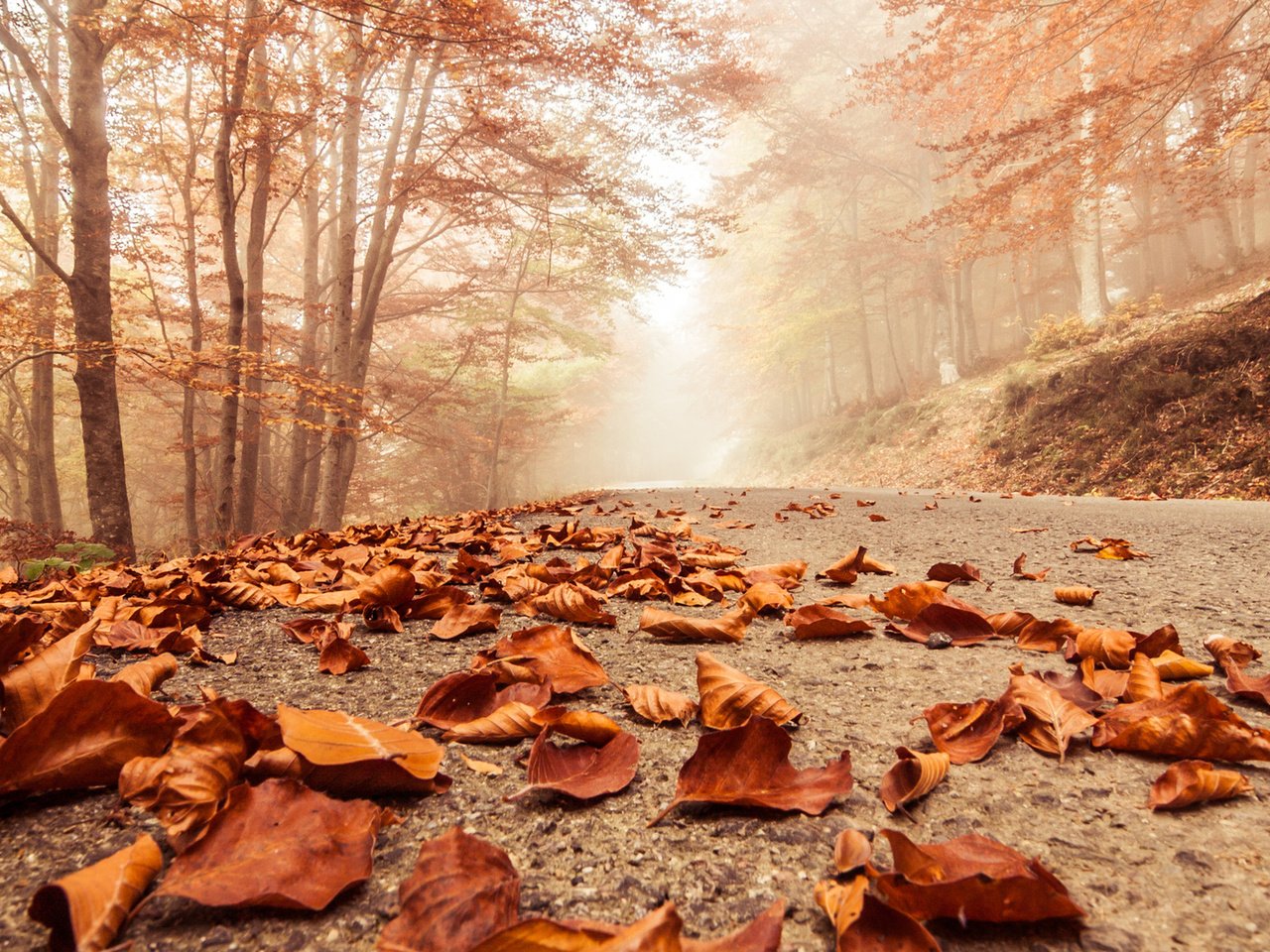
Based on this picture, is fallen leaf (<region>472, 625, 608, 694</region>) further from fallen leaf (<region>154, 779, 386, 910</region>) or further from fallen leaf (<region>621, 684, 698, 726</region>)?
fallen leaf (<region>154, 779, 386, 910</region>)

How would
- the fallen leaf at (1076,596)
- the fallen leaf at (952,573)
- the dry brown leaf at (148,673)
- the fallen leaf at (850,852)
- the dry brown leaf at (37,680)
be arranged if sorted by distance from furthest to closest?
the fallen leaf at (952,573) → the fallen leaf at (1076,596) → the dry brown leaf at (148,673) → the dry brown leaf at (37,680) → the fallen leaf at (850,852)

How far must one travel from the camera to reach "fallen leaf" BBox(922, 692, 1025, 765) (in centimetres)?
90

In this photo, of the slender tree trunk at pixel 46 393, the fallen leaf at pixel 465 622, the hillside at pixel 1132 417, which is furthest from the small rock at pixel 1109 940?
the slender tree trunk at pixel 46 393

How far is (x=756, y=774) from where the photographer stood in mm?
779

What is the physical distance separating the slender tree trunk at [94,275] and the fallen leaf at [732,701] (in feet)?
20.4

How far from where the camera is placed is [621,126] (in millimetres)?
10617

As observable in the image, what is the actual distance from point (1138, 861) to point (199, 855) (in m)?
0.94

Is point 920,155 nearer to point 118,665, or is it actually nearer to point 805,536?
point 805,536

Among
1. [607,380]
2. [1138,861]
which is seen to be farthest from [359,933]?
[607,380]

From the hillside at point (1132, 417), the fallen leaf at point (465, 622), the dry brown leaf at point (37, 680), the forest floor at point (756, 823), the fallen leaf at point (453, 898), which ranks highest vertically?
the hillside at point (1132, 417)

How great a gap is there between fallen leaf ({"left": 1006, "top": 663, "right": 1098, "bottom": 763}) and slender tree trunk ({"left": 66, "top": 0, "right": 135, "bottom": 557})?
6606 mm

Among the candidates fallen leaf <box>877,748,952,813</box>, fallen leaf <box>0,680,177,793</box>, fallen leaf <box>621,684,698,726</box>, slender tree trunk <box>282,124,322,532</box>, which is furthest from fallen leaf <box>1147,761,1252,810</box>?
slender tree trunk <box>282,124,322,532</box>

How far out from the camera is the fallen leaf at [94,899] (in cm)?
51

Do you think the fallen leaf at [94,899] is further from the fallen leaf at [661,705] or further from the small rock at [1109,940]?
the small rock at [1109,940]
